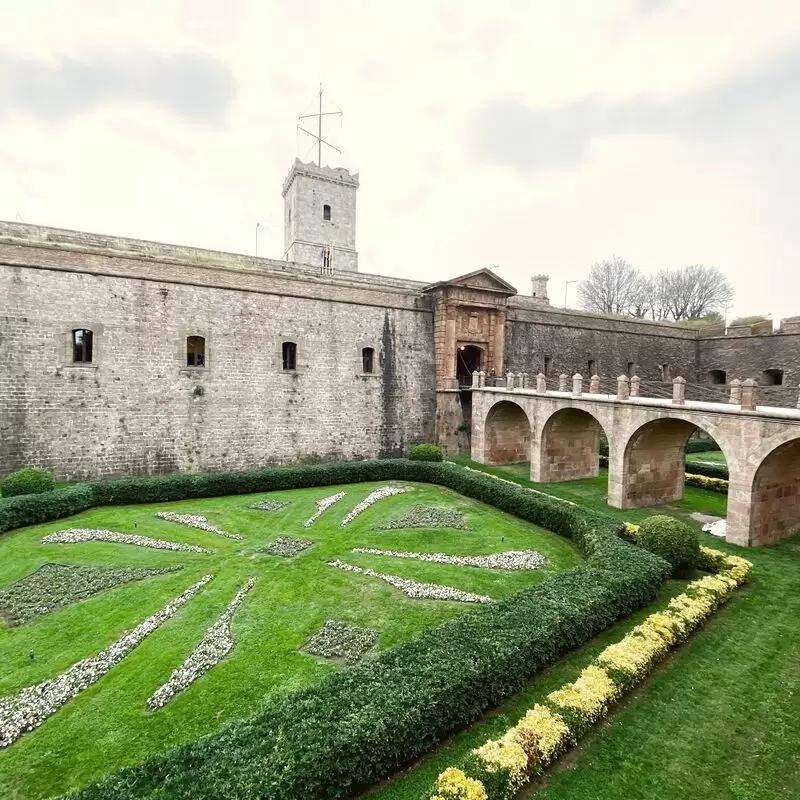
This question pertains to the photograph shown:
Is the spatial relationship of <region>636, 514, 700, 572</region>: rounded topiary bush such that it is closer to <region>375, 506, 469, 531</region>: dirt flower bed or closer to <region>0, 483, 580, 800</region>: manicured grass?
<region>0, 483, 580, 800</region>: manicured grass

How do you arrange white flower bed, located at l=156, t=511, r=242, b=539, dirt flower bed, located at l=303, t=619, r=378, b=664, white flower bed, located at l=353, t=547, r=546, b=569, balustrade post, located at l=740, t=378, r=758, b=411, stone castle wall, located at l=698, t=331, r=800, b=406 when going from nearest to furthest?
1. dirt flower bed, located at l=303, t=619, r=378, b=664
2. white flower bed, located at l=353, t=547, r=546, b=569
3. balustrade post, located at l=740, t=378, r=758, b=411
4. white flower bed, located at l=156, t=511, r=242, b=539
5. stone castle wall, located at l=698, t=331, r=800, b=406

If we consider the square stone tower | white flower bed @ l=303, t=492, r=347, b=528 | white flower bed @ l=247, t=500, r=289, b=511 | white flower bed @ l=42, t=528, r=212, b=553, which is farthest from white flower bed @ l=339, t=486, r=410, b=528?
the square stone tower

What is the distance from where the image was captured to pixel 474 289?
23.9 m

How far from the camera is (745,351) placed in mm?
30406

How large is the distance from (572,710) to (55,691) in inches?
271

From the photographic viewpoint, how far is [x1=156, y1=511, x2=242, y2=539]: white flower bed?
12750mm

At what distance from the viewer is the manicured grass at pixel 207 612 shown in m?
5.62

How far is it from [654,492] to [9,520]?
19.6 metres

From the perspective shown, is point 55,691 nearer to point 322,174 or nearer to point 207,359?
point 207,359

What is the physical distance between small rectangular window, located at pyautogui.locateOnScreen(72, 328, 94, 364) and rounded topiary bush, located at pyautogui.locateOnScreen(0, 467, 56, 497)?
14.7 ft

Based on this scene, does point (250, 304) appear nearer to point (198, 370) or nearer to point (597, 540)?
point (198, 370)

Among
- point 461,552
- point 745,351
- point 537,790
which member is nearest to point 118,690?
point 537,790

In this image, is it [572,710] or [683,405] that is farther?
[683,405]

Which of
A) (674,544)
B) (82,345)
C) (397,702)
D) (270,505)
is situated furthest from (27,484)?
(674,544)
